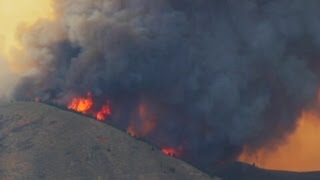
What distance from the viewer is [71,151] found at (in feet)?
348

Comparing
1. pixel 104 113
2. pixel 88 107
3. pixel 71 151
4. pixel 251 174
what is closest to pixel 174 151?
pixel 251 174

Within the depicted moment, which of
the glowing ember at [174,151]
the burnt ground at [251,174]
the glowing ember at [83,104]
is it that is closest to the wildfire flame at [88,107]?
the glowing ember at [83,104]

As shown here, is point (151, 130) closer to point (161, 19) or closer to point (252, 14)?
point (161, 19)

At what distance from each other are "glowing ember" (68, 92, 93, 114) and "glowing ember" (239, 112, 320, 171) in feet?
102

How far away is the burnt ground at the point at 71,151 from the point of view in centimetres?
10000

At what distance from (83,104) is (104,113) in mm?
4298

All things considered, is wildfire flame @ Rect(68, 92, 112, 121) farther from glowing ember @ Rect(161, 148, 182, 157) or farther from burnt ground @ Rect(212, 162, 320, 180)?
burnt ground @ Rect(212, 162, 320, 180)

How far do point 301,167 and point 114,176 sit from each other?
60.1m

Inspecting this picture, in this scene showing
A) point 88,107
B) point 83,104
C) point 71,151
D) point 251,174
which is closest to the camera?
point 71,151

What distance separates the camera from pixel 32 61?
441 feet

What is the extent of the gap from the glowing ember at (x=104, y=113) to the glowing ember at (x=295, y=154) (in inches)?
1073

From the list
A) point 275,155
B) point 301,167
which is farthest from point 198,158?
point 301,167

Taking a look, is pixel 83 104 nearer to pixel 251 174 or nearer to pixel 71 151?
pixel 71 151

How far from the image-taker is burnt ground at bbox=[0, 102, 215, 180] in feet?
328
